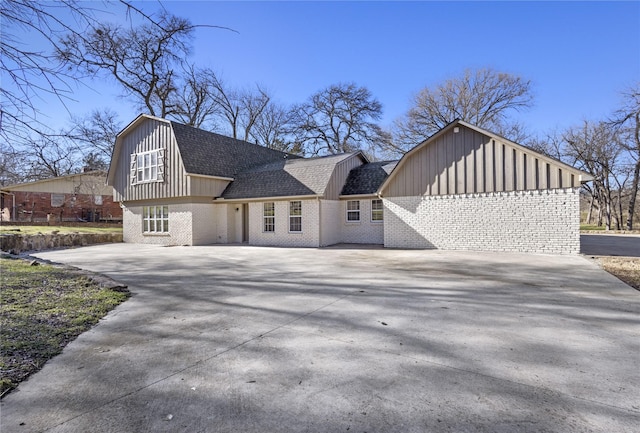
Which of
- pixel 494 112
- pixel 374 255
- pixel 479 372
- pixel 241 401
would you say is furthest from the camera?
pixel 494 112

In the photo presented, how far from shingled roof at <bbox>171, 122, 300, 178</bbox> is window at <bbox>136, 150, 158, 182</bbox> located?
2.26 meters

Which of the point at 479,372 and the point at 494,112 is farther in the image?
the point at 494,112

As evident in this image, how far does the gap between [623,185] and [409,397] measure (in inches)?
Answer: 1569

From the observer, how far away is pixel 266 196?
17.4 metres

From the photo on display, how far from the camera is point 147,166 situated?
2012cm

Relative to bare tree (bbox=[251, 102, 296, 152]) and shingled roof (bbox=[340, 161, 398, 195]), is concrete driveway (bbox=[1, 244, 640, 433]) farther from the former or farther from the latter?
bare tree (bbox=[251, 102, 296, 152])

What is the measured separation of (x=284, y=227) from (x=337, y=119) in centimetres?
2110

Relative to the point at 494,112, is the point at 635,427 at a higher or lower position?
lower

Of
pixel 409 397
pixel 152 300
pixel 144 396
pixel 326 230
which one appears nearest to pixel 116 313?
pixel 152 300

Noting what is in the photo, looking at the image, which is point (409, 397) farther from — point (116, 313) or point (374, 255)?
point (374, 255)

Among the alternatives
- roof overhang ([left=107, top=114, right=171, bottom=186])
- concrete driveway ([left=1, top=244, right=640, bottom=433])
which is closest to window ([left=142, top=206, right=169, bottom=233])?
roof overhang ([left=107, top=114, right=171, bottom=186])

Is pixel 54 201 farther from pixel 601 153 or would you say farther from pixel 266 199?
pixel 601 153

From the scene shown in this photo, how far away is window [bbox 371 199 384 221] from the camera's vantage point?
17391 millimetres

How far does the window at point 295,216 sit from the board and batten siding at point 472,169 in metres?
4.47
